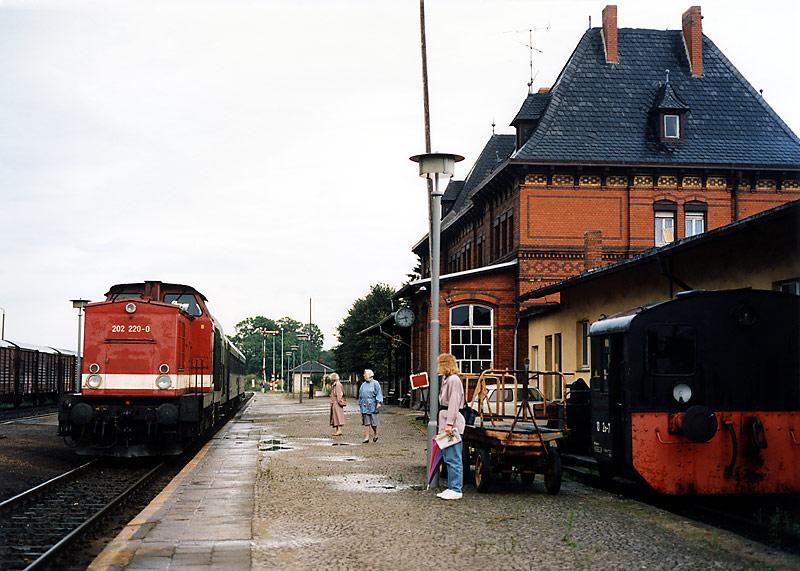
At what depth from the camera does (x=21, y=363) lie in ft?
136

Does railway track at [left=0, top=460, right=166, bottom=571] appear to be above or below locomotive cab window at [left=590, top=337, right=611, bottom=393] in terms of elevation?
below

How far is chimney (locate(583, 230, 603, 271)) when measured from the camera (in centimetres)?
3250

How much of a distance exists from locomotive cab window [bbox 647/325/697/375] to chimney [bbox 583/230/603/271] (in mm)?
20668

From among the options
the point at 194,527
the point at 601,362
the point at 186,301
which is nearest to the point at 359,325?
the point at 186,301

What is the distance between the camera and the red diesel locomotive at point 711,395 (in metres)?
11.3

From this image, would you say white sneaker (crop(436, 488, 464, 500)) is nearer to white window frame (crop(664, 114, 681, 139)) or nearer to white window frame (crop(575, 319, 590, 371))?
white window frame (crop(575, 319, 590, 371))

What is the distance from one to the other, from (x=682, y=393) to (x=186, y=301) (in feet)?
39.9

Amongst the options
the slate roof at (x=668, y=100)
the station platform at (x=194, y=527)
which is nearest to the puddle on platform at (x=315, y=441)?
the station platform at (x=194, y=527)

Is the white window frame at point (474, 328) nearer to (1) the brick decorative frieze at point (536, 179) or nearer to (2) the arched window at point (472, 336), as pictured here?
(2) the arched window at point (472, 336)

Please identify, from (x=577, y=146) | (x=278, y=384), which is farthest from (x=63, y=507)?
(x=278, y=384)

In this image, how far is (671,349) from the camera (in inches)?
475

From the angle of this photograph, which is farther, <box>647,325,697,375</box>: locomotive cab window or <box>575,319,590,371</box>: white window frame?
<box>575,319,590,371</box>: white window frame

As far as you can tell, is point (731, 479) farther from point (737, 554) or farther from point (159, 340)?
point (159, 340)

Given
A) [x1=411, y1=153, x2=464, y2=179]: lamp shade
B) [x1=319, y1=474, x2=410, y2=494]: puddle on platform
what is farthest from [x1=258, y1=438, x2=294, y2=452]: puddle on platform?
[x1=411, y1=153, x2=464, y2=179]: lamp shade
